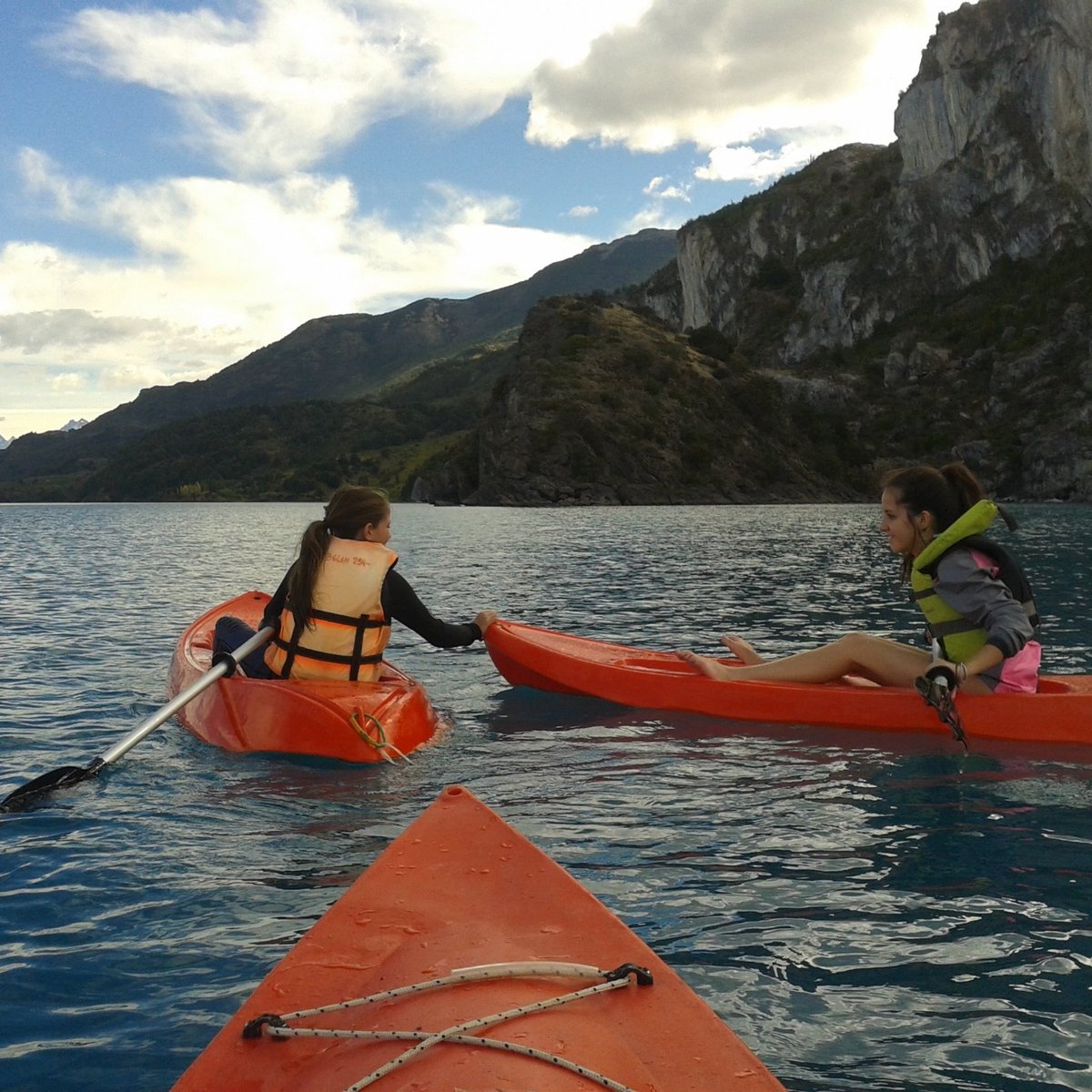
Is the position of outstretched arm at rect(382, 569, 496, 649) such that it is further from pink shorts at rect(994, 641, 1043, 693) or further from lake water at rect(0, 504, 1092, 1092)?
pink shorts at rect(994, 641, 1043, 693)

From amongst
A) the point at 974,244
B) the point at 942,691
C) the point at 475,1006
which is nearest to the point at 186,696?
the point at 475,1006

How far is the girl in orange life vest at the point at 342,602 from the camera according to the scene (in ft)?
24.8

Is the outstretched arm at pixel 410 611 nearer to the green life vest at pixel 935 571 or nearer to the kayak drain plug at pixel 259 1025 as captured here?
the green life vest at pixel 935 571

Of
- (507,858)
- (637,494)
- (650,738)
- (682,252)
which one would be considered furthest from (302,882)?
(682,252)

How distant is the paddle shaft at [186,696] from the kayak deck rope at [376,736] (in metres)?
1.18

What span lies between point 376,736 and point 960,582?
4.40 m

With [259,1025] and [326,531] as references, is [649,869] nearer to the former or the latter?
[259,1025]

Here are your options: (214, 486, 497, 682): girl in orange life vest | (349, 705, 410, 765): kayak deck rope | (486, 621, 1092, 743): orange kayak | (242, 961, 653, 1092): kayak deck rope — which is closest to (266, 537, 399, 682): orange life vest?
(214, 486, 497, 682): girl in orange life vest

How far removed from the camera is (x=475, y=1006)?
9.46 feet

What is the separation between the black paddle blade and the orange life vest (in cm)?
166

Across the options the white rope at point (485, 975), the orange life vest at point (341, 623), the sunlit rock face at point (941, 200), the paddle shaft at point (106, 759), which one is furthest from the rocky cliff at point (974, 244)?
the white rope at point (485, 975)

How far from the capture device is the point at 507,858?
397 centimetres

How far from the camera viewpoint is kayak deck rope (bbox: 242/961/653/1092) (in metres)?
2.59

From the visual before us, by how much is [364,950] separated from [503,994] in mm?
661
